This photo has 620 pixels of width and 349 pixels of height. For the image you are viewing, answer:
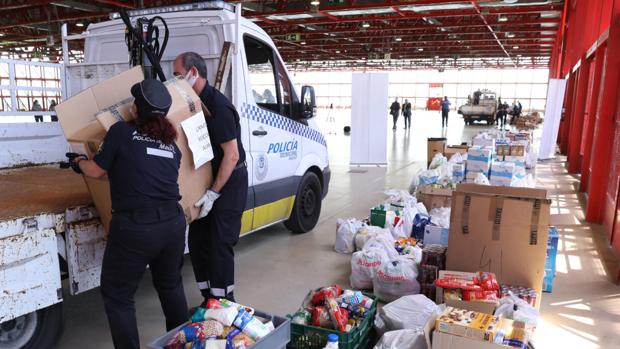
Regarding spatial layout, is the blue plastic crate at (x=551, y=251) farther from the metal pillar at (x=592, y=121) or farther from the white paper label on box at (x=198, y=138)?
the metal pillar at (x=592, y=121)

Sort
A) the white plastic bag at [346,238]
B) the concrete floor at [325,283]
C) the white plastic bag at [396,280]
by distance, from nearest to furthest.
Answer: the concrete floor at [325,283], the white plastic bag at [396,280], the white plastic bag at [346,238]

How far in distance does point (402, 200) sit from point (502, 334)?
3.46 metres

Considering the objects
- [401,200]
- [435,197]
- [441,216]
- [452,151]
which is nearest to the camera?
[441,216]

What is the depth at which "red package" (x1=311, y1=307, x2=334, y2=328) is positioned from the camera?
289 cm

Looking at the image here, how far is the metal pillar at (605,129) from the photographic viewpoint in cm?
590

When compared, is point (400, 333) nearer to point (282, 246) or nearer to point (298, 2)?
point (282, 246)

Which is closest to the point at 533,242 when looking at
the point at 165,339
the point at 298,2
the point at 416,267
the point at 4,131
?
the point at 416,267

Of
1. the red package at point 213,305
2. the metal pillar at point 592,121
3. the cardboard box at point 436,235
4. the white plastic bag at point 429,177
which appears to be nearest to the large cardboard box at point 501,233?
the cardboard box at point 436,235

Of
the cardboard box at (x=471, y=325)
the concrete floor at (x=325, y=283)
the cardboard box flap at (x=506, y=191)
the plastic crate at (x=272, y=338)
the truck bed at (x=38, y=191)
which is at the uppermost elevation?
the truck bed at (x=38, y=191)

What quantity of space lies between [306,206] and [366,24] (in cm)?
1546

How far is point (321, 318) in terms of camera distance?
2920 millimetres

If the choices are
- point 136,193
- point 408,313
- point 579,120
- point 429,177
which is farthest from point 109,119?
point 579,120

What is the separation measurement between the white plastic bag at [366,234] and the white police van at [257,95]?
2.75 ft

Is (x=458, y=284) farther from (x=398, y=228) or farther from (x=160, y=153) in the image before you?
(x=160, y=153)
